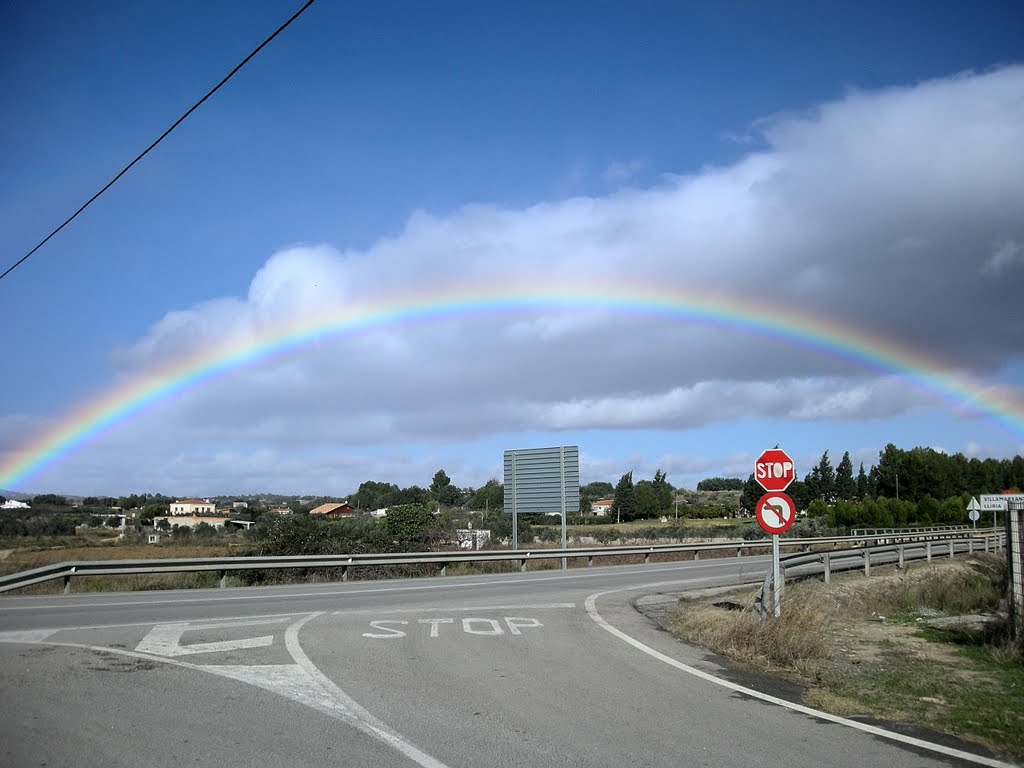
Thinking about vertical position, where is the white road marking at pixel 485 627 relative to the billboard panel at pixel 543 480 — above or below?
below

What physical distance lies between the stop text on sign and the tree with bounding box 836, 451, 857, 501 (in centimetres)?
14252

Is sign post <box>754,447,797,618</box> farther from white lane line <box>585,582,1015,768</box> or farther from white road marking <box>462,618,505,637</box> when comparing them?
white road marking <box>462,618,505,637</box>

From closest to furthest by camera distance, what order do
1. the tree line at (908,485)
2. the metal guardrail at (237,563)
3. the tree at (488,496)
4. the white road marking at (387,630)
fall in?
1. the white road marking at (387,630)
2. the metal guardrail at (237,563)
3. the tree line at (908,485)
4. the tree at (488,496)

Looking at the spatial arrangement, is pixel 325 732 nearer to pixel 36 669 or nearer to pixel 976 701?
pixel 36 669

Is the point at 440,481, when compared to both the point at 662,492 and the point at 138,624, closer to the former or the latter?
the point at 662,492

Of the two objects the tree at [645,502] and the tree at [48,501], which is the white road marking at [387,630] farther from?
the tree at [645,502]

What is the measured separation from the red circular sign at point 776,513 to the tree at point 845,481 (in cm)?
14244

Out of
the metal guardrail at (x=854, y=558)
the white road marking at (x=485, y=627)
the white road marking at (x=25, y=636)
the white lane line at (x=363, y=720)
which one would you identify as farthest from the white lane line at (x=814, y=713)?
the white road marking at (x=25, y=636)

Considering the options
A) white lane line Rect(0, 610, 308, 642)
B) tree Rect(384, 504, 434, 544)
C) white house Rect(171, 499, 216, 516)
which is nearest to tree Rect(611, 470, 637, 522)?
white house Rect(171, 499, 216, 516)

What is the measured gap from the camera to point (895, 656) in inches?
448

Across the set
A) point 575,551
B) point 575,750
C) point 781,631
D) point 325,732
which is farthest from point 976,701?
point 575,551

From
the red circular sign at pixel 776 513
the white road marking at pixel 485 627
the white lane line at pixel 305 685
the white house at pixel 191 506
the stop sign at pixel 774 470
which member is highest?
the stop sign at pixel 774 470

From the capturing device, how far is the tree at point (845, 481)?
477 feet

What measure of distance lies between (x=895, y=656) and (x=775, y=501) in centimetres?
270
